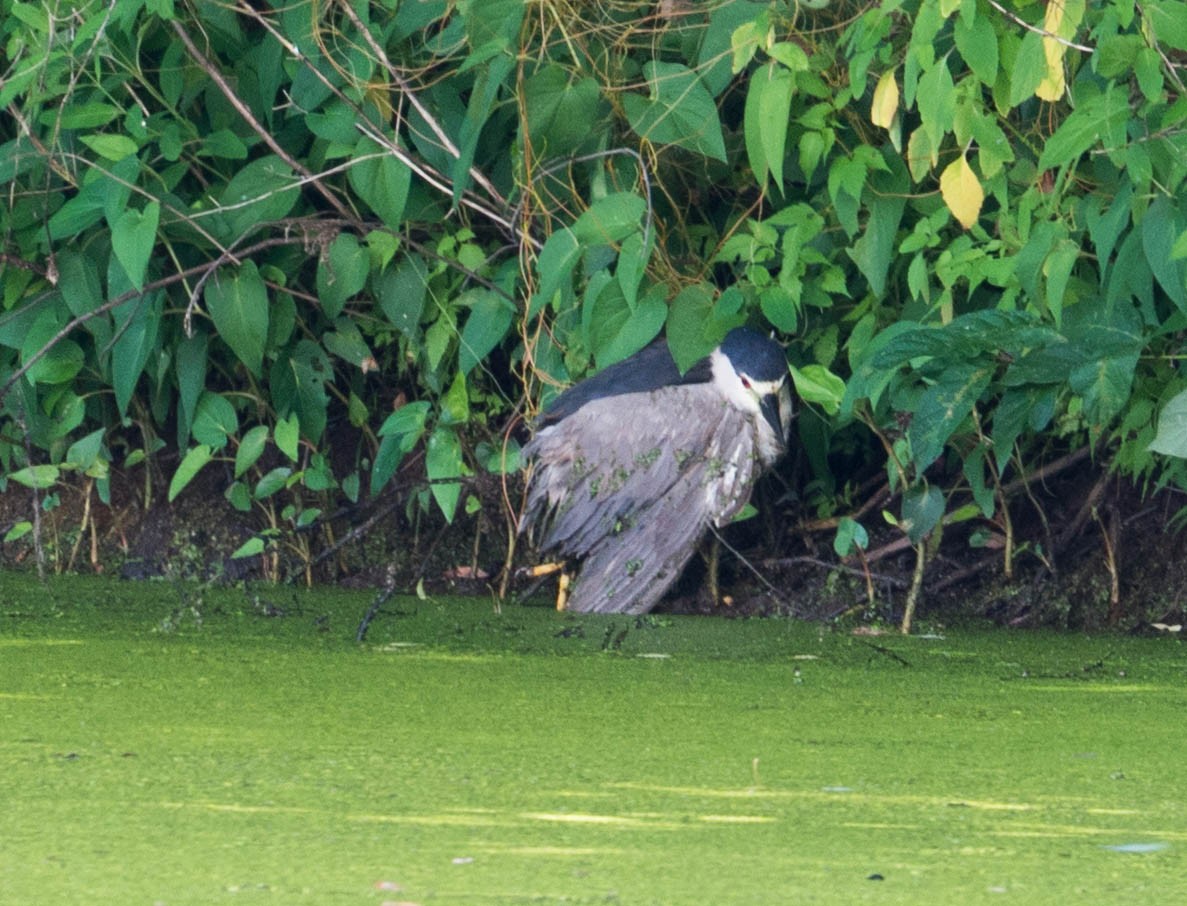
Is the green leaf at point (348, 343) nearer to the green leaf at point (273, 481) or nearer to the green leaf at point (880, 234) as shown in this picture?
the green leaf at point (273, 481)

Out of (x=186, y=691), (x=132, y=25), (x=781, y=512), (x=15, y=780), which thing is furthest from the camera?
(x=781, y=512)

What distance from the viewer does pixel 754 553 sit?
119 inches

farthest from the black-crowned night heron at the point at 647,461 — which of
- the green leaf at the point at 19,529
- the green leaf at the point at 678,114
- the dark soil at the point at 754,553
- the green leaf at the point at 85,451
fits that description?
the green leaf at the point at 19,529

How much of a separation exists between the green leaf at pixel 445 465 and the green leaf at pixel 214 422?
0.35m

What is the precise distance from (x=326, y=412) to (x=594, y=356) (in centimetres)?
66

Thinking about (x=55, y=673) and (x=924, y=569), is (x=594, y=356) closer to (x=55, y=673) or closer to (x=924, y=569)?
(x=924, y=569)

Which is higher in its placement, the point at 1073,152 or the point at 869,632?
the point at 1073,152

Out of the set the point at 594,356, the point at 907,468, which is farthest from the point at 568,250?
the point at 907,468

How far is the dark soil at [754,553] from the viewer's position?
2.86m

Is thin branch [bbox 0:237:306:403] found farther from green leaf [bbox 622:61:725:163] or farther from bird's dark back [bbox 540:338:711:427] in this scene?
green leaf [bbox 622:61:725:163]

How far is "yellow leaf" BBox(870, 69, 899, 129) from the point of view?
7.60ft

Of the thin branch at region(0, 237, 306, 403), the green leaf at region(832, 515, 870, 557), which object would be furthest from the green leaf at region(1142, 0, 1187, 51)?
the thin branch at region(0, 237, 306, 403)

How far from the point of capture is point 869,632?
2.66m

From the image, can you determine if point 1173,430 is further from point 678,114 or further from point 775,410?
point 678,114
